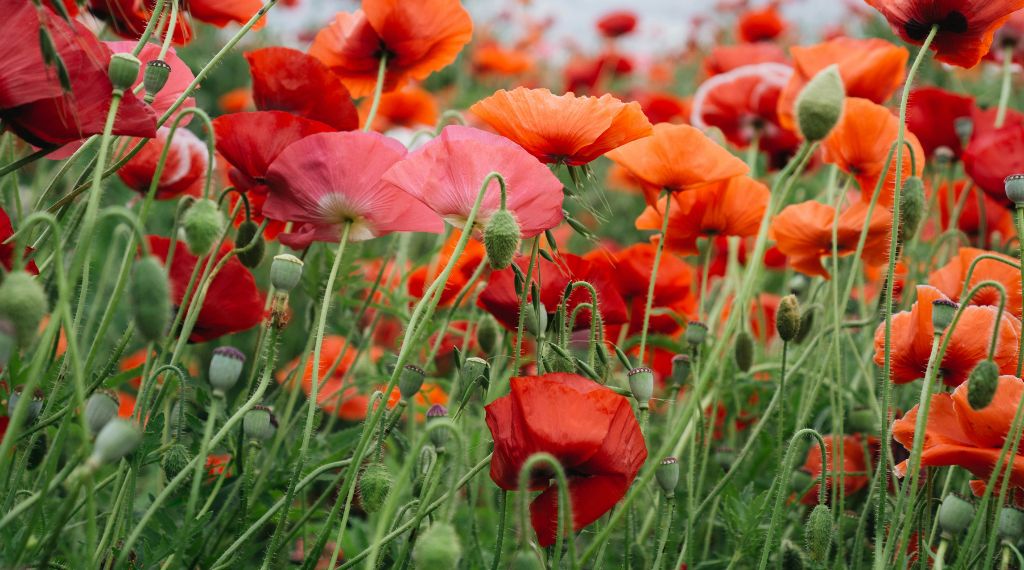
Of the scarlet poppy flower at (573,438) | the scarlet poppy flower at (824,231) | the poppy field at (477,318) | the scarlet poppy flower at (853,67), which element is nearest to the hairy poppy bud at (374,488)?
the poppy field at (477,318)

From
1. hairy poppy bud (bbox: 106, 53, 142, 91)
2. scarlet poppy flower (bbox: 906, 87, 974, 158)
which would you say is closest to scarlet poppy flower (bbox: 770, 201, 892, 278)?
scarlet poppy flower (bbox: 906, 87, 974, 158)

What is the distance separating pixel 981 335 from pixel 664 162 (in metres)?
0.48

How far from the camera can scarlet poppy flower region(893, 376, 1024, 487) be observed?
44.3 inches

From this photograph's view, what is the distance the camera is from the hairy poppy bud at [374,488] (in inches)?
43.4

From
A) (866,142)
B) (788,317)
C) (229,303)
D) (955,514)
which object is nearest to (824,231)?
(866,142)

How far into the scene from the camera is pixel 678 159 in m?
1.43

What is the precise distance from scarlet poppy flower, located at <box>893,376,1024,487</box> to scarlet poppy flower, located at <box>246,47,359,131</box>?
2.86 ft

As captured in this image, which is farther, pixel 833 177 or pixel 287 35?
pixel 287 35

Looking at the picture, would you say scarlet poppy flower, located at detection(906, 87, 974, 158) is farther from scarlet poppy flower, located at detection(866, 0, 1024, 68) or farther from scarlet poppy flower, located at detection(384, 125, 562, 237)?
scarlet poppy flower, located at detection(384, 125, 562, 237)

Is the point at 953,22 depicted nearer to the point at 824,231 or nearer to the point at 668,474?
the point at 824,231

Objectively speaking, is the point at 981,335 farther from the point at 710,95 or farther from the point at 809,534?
the point at 710,95

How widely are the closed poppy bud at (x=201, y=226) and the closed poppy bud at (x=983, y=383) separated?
806 millimetres

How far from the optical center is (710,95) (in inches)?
86.6

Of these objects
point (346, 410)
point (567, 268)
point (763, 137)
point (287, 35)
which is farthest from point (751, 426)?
point (287, 35)
